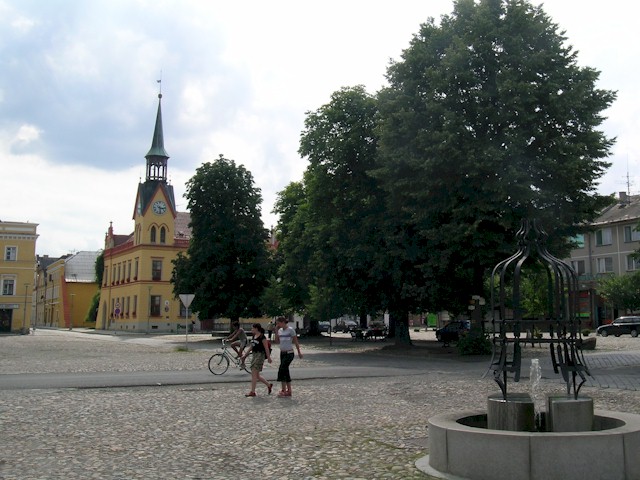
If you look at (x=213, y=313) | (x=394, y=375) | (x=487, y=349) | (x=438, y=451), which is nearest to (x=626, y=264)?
(x=213, y=313)

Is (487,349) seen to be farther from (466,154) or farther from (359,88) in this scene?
(359,88)

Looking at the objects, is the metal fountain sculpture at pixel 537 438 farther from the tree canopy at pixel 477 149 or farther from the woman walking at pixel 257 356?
the tree canopy at pixel 477 149

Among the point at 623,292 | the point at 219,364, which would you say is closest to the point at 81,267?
the point at 623,292

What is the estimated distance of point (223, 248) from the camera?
5316 centimetres

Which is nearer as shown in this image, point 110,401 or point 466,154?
point 110,401

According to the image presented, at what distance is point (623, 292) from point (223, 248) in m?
35.7

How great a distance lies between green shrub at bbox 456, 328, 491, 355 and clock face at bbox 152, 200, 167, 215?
57826 mm

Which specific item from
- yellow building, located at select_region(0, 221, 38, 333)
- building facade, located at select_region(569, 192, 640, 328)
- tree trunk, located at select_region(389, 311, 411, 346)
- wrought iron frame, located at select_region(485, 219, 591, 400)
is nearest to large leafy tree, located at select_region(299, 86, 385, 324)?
tree trunk, located at select_region(389, 311, 411, 346)

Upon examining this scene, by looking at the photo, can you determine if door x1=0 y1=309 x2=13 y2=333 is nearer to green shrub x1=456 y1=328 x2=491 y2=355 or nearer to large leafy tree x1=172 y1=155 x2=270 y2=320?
large leafy tree x1=172 y1=155 x2=270 y2=320

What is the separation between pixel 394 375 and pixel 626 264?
57.4 metres

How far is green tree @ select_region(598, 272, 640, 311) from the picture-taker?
6095cm

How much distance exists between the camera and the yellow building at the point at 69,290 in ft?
361

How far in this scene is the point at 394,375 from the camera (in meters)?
20.9

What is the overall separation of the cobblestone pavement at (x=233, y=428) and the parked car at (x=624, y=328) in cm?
4116
